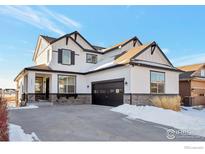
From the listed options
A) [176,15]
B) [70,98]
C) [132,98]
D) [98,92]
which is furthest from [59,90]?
[176,15]

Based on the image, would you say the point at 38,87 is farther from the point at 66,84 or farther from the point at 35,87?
the point at 66,84

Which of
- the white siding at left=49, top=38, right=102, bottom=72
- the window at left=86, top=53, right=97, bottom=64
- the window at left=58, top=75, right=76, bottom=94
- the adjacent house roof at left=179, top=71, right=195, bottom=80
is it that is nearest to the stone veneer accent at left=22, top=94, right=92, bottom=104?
the window at left=58, top=75, right=76, bottom=94

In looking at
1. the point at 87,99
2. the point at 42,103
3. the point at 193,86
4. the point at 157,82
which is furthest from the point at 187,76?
the point at 42,103

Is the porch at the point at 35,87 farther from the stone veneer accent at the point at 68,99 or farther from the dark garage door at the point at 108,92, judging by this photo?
the dark garage door at the point at 108,92

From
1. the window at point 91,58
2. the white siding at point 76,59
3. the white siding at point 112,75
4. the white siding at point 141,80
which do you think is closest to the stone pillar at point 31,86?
the white siding at point 76,59

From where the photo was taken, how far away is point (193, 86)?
15.6m

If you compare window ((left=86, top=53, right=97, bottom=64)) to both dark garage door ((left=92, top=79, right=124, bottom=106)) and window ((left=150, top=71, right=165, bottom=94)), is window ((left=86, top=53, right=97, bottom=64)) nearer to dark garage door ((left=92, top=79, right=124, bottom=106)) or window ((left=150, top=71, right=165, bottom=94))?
dark garage door ((left=92, top=79, right=124, bottom=106))

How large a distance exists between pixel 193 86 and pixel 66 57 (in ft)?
35.6

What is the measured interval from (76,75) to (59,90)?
1.83 meters

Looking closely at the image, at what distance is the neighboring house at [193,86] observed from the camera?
1523 cm

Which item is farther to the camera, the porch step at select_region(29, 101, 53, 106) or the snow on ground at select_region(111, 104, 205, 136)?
the porch step at select_region(29, 101, 53, 106)

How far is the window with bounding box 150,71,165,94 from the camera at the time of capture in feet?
38.7
